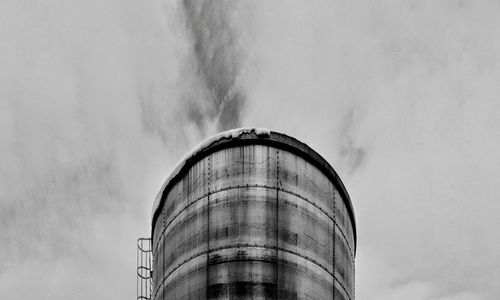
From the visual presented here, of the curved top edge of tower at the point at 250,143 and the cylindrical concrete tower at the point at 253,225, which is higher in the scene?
the curved top edge of tower at the point at 250,143

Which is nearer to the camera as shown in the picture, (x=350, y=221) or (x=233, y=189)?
(x=233, y=189)

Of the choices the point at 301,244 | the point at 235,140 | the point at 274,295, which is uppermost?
the point at 235,140

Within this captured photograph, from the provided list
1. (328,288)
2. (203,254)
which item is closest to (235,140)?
(203,254)

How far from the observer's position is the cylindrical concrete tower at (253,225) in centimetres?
2339

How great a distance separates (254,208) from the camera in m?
24.1

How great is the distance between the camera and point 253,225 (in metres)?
23.8

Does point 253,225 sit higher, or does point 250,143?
point 250,143

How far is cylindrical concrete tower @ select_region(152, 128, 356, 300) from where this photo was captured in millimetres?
23391

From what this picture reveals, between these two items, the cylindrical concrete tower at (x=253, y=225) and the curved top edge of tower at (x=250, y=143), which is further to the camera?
the curved top edge of tower at (x=250, y=143)

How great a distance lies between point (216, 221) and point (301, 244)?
2.51 m

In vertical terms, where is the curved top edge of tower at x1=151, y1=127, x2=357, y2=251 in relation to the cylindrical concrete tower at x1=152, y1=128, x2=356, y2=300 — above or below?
above

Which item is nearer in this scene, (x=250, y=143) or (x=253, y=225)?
(x=253, y=225)

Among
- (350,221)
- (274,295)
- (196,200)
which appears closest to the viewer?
(274,295)

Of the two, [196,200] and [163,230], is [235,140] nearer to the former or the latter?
[196,200]
